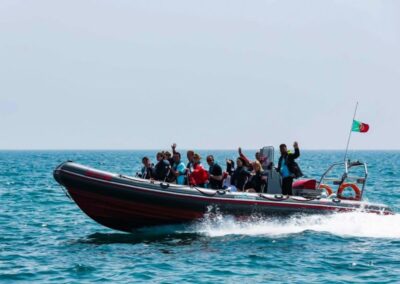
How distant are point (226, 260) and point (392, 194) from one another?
17.9 metres

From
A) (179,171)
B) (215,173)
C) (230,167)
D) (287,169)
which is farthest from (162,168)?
(287,169)

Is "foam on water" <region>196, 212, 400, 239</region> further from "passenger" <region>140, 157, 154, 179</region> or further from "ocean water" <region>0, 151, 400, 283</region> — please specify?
"passenger" <region>140, 157, 154, 179</region>

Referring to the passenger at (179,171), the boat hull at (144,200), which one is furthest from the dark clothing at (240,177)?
the passenger at (179,171)

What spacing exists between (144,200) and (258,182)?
261cm

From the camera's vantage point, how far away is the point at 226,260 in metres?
12.1

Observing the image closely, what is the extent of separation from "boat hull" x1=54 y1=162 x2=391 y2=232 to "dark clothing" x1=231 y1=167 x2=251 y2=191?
17.0 inches

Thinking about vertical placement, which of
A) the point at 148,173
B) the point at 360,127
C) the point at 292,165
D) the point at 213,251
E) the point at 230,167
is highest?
the point at 360,127

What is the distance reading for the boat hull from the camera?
14109 millimetres

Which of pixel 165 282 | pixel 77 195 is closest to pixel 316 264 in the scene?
pixel 165 282

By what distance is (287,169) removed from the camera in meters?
14.9

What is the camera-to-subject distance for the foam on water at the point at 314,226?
573 inches

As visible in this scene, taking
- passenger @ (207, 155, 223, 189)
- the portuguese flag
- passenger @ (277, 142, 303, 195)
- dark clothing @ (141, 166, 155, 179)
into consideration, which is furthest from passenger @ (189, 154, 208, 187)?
the portuguese flag

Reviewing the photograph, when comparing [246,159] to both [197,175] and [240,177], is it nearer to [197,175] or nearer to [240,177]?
[240,177]

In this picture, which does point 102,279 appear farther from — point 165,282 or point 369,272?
point 369,272
